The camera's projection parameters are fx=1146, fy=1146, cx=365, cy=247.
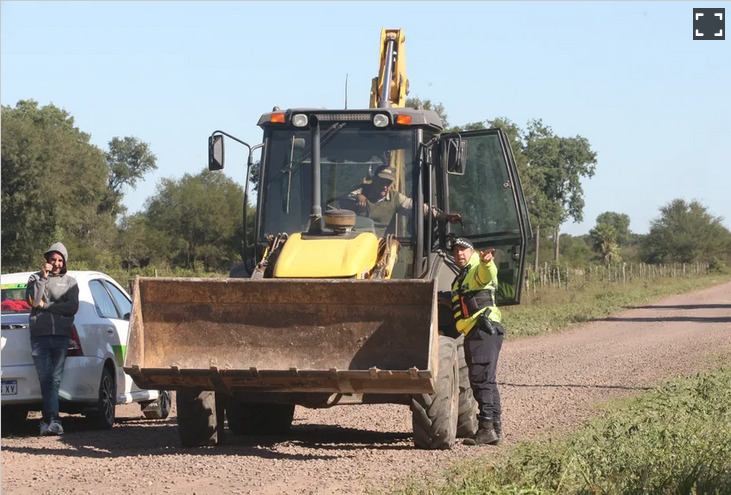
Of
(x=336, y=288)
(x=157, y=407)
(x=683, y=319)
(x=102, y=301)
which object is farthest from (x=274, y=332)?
(x=683, y=319)

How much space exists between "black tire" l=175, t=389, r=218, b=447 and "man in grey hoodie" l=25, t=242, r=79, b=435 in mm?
1738

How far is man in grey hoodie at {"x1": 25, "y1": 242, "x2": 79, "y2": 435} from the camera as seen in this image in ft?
34.6

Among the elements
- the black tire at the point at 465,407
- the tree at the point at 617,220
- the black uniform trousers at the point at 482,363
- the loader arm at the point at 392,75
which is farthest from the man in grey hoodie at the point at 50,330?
the tree at the point at 617,220

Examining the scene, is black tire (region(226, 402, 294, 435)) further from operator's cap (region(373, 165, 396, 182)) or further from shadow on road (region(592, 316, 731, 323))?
shadow on road (region(592, 316, 731, 323))

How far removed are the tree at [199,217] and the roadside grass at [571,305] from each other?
71.1ft

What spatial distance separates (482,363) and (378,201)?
1.76m

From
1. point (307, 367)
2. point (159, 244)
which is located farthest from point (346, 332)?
point (159, 244)

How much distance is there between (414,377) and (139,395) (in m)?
4.85

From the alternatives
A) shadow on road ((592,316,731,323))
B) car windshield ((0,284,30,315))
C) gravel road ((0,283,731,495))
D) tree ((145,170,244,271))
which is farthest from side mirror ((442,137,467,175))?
tree ((145,170,244,271))

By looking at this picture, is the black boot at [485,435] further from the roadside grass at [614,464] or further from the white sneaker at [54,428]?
the white sneaker at [54,428]

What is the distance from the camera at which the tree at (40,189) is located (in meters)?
43.8

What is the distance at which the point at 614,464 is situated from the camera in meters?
7.66

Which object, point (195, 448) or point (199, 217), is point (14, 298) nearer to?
point (195, 448)

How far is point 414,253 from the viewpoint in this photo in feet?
34.1
